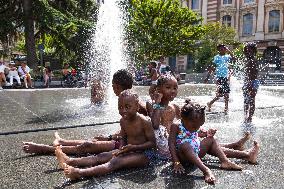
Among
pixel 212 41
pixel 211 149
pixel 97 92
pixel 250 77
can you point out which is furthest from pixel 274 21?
pixel 211 149

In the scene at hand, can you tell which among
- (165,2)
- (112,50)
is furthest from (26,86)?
(165,2)

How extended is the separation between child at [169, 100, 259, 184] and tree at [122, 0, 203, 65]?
98.5 ft

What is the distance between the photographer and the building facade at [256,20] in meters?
41.0

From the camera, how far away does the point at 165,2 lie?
1353 inches

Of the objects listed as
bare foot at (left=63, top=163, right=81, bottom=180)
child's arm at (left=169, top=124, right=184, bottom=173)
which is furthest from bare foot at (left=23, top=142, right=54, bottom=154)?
child's arm at (left=169, top=124, right=184, bottom=173)

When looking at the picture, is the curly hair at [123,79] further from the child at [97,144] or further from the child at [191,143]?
the child at [191,143]

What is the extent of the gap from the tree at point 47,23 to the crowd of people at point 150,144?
64.9 feet

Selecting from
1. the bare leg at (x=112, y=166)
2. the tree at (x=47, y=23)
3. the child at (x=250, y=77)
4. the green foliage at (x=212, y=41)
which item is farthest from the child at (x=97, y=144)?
the green foliage at (x=212, y=41)

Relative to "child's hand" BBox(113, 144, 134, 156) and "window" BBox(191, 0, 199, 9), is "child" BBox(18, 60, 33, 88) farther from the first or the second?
"window" BBox(191, 0, 199, 9)

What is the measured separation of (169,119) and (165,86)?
0.45 meters

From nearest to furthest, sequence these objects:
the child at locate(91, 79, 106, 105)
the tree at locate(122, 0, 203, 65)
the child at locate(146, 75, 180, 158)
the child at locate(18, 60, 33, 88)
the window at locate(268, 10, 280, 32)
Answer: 1. the child at locate(146, 75, 180, 158)
2. the child at locate(91, 79, 106, 105)
3. the child at locate(18, 60, 33, 88)
4. the tree at locate(122, 0, 203, 65)
5. the window at locate(268, 10, 280, 32)

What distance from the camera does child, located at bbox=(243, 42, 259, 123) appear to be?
728 cm

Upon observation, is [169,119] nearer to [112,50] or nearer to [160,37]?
[112,50]

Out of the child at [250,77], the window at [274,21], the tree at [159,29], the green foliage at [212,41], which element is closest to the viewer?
the child at [250,77]
